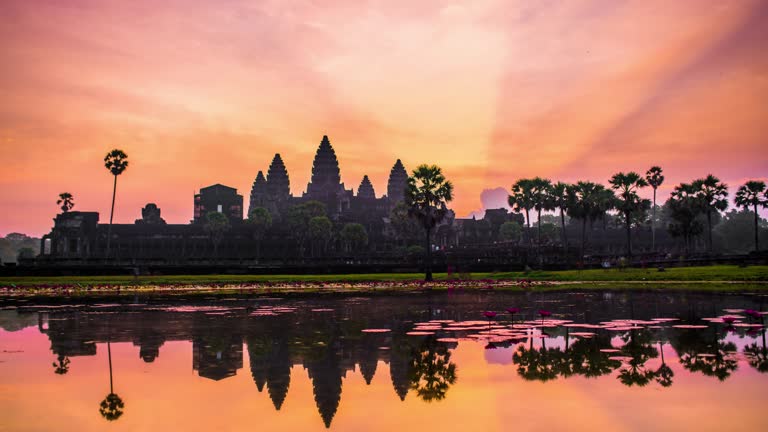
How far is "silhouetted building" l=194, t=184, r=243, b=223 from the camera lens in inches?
6407

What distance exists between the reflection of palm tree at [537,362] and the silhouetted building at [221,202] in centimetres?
15118

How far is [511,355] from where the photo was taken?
1436 cm

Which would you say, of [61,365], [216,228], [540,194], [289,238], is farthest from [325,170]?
[61,365]

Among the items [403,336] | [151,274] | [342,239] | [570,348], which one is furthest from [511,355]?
[342,239]

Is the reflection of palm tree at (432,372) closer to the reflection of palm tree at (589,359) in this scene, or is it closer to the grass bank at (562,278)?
the reflection of palm tree at (589,359)

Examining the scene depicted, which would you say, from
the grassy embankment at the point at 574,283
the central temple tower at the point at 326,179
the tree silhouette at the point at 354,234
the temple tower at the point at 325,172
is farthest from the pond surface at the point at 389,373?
the temple tower at the point at 325,172

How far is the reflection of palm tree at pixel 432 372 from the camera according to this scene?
36.4 feet

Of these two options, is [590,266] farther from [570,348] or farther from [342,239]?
[342,239]

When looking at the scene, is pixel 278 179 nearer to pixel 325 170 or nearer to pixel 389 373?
pixel 325 170

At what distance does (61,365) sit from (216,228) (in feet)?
378

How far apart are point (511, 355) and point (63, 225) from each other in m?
130

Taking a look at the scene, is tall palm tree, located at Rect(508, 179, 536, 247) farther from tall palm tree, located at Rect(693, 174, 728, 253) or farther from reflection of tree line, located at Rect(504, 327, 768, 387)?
reflection of tree line, located at Rect(504, 327, 768, 387)

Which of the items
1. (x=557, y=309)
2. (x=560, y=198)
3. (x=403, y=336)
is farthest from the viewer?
(x=560, y=198)

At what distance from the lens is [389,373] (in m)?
12.7
